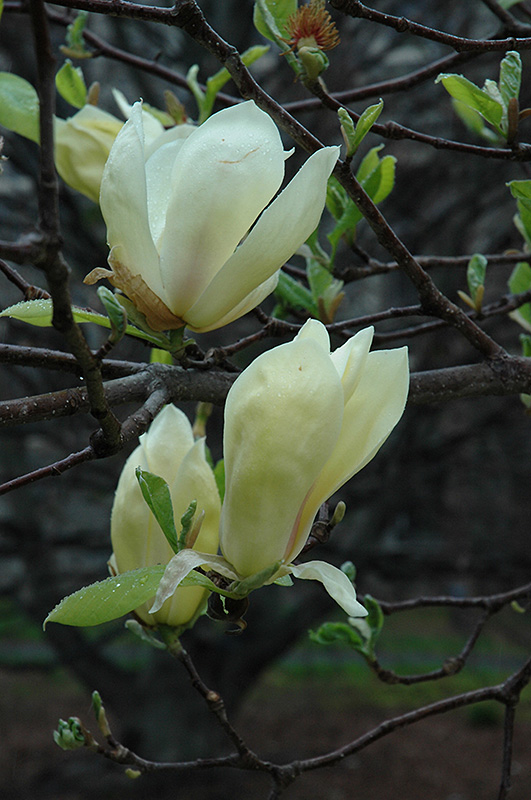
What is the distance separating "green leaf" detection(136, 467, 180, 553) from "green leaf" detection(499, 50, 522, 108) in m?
0.39

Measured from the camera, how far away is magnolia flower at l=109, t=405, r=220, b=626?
1.77 feet

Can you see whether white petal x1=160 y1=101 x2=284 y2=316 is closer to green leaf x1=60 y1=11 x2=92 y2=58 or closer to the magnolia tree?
the magnolia tree

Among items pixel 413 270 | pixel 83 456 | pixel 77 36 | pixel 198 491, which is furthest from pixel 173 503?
pixel 77 36

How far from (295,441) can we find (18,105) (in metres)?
0.45

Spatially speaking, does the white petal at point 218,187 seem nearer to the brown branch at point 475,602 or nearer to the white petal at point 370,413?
the white petal at point 370,413

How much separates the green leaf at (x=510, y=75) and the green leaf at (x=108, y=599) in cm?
44

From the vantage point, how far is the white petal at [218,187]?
43 cm

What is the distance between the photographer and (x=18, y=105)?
67cm

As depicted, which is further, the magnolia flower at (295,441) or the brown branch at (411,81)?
the brown branch at (411,81)

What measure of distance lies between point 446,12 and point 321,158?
9.36 feet

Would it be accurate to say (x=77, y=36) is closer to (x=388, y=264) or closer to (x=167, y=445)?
(x=388, y=264)

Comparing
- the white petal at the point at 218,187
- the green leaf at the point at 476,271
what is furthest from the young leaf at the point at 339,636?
the white petal at the point at 218,187

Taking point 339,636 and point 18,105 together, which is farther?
point 339,636

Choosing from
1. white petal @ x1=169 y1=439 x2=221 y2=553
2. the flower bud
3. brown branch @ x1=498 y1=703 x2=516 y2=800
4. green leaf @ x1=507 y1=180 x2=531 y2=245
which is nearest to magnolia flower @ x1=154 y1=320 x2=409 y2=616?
the flower bud
